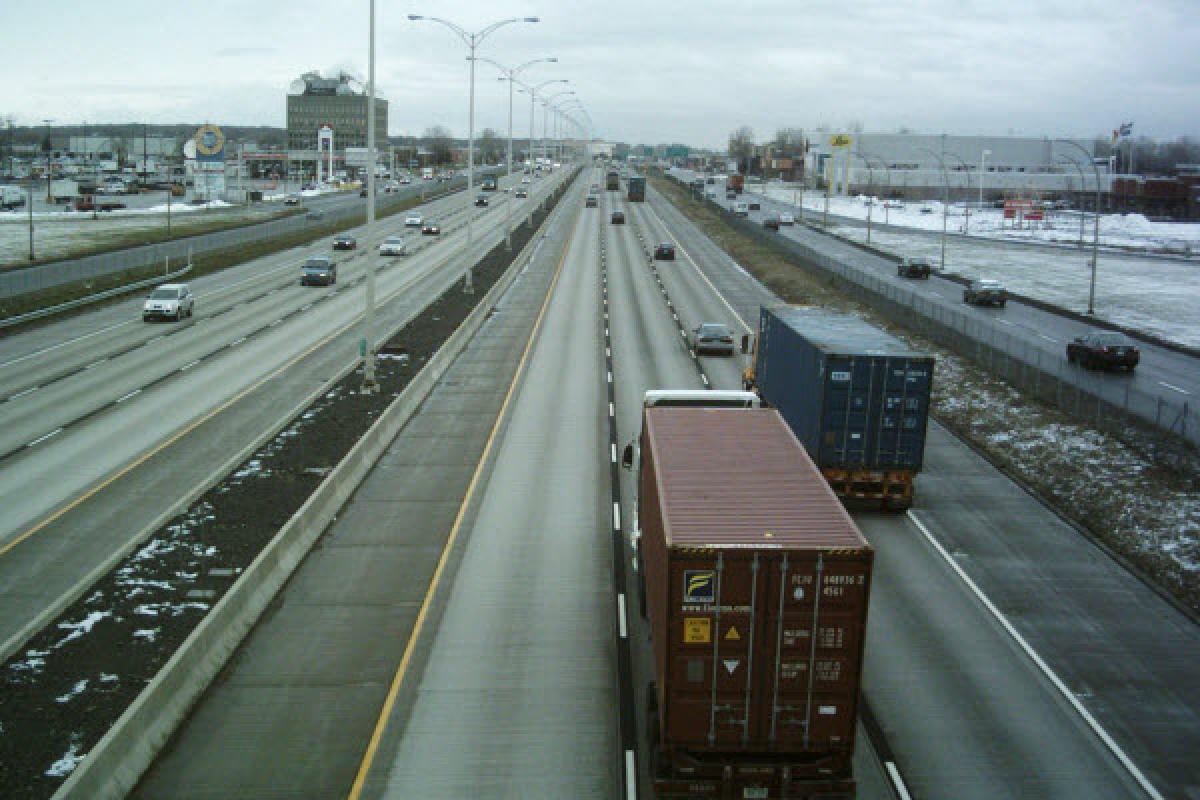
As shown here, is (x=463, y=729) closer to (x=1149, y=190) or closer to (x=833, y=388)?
(x=833, y=388)

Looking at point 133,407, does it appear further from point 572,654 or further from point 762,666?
point 762,666

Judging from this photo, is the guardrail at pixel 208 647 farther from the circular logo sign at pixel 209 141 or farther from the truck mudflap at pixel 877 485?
the circular logo sign at pixel 209 141

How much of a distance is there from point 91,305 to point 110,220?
62.5 metres

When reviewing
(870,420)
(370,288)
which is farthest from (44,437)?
(870,420)

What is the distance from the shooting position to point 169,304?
49.3 metres

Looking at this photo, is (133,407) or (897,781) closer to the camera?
(897,781)

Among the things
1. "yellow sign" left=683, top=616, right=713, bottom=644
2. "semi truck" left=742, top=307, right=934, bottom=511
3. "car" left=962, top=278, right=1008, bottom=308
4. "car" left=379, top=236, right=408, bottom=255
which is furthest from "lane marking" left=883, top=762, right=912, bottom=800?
"car" left=379, top=236, right=408, bottom=255

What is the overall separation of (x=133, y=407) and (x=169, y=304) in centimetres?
1791

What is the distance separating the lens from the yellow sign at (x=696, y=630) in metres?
12.1

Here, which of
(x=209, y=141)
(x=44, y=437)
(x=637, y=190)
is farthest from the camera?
(x=637, y=190)

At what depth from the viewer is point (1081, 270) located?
283 feet

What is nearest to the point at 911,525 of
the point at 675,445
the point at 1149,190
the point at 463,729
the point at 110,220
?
the point at 675,445

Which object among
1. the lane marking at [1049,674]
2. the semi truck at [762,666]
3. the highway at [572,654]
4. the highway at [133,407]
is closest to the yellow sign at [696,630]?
the semi truck at [762,666]

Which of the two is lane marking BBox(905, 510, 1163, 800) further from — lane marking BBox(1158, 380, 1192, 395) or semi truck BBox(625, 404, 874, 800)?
lane marking BBox(1158, 380, 1192, 395)
